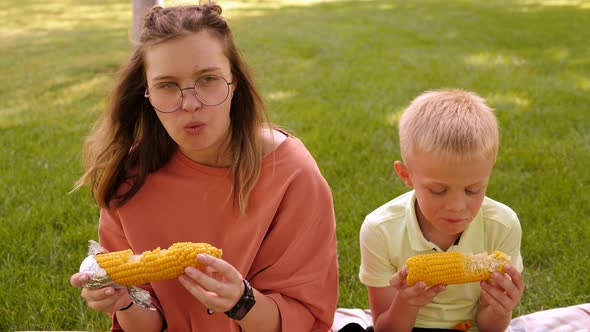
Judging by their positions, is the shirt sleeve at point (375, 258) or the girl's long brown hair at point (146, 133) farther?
the shirt sleeve at point (375, 258)

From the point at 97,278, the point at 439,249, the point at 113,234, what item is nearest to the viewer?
the point at 97,278

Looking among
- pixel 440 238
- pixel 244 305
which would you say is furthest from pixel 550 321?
pixel 244 305

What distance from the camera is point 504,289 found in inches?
101

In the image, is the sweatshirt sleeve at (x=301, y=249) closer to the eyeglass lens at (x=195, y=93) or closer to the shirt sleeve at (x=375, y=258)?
the shirt sleeve at (x=375, y=258)

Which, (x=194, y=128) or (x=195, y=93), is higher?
(x=195, y=93)

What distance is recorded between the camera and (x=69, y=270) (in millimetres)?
4012

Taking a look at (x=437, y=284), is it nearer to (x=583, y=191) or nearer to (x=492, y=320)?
(x=492, y=320)

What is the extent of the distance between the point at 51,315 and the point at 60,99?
5019mm

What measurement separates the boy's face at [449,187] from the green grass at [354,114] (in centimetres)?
125

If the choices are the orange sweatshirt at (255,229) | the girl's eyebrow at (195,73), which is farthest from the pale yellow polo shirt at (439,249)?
the girl's eyebrow at (195,73)

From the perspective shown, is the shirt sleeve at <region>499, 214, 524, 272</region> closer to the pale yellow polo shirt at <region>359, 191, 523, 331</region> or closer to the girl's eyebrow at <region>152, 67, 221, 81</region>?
the pale yellow polo shirt at <region>359, 191, 523, 331</region>

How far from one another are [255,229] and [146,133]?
617 millimetres

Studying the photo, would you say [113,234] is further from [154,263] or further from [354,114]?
[354,114]

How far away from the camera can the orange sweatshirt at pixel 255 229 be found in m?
2.72
